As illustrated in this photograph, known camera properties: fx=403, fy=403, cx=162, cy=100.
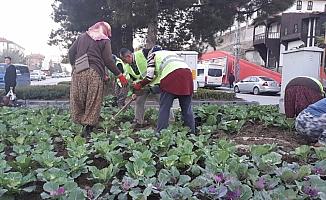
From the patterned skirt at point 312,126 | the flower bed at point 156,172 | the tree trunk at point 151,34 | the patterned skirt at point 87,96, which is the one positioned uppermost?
the tree trunk at point 151,34

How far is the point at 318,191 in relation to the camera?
2.35 metres

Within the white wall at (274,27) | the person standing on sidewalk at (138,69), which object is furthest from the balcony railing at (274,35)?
the person standing on sidewalk at (138,69)

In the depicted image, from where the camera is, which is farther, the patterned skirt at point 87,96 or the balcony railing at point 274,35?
the balcony railing at point 274,35

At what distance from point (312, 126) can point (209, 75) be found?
26.5 m

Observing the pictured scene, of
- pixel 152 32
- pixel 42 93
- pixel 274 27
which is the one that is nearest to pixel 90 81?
pixel 42 93

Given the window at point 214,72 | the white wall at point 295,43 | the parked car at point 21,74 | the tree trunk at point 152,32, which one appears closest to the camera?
the tree trunk at point 152,32

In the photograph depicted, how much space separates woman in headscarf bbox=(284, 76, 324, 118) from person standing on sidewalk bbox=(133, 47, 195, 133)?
1.91 m

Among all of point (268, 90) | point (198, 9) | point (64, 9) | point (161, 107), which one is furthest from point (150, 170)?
point (268, 90)

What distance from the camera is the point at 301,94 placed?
601 cm

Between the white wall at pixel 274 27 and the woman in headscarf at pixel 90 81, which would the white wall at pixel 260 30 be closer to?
the white wall at pixel 274 27

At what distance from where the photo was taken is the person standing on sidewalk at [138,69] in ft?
19.0

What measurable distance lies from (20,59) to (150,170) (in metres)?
73.8

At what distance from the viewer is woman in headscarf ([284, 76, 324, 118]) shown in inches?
234

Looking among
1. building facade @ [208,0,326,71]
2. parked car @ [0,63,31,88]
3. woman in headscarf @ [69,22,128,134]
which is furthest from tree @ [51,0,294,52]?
building facade @ [208,0,326,71]
